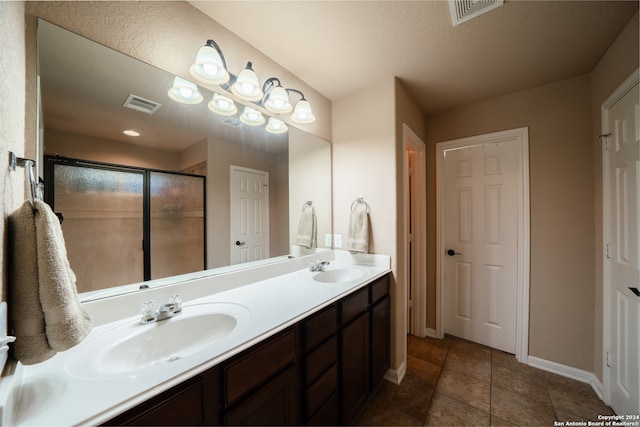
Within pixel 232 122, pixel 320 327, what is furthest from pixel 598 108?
pixel 232 122

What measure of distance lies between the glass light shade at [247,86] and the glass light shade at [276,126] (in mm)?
199

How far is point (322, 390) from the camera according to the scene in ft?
3.68

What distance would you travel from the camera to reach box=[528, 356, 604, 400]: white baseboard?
5.43ft

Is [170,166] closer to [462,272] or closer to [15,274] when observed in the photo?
[15,274]

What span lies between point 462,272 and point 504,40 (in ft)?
6.35

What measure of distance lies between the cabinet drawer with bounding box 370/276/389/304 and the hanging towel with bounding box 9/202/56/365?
1.43m

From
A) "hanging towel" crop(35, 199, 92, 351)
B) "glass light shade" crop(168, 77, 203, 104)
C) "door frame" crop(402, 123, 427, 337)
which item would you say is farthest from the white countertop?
"door frame" crop(402, 123, 427, 337)

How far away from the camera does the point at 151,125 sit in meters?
1.10

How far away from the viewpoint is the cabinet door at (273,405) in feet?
2.56

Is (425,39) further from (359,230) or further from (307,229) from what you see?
(307,229)

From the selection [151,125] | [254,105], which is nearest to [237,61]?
[254,105]

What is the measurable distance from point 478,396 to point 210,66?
2675mm

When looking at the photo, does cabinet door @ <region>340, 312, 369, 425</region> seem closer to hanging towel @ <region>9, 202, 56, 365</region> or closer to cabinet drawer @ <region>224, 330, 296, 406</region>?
cabinet drawer @ <region>224, 330, 296, 406</region>

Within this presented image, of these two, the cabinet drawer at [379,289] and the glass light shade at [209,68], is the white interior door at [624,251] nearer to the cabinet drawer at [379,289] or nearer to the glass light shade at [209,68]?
the cabinet drawer at [379,289]
